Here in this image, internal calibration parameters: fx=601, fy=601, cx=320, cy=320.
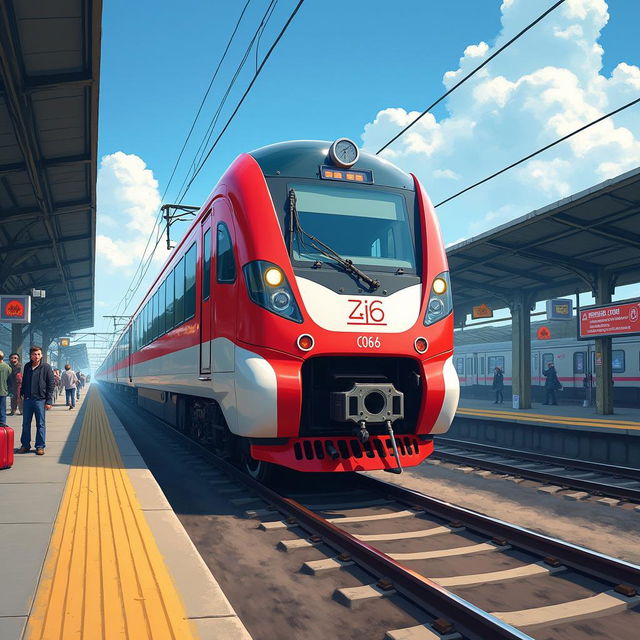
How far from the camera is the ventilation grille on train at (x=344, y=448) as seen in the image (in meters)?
5.93

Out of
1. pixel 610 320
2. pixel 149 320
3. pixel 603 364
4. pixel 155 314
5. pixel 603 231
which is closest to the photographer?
pixel 155 314

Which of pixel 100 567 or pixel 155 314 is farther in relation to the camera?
pixel 155 314

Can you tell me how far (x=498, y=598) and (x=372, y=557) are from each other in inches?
34.4

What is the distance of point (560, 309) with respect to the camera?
2027 centimetres

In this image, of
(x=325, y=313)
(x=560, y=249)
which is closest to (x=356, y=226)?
(x=325, y=313)

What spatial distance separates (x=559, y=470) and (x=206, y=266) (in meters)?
6.58

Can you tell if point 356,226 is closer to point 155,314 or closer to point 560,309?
point 155,314

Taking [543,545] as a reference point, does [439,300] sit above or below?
above

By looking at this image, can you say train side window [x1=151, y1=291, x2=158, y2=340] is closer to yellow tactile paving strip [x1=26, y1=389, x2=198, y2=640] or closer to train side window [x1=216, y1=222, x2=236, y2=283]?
train side window [x1=216, y1=222, x2=236, y2=283]

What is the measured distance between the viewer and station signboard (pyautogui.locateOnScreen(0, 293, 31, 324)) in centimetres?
1577


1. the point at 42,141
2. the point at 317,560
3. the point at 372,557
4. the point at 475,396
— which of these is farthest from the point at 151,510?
the point at 475,396

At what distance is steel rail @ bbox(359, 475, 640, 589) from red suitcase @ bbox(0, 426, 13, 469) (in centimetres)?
490

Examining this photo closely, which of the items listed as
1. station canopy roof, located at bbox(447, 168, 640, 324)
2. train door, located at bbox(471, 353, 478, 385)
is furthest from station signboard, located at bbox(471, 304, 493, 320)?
train door, located at bbox(471, 353, 478, 385)

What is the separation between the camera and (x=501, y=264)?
55.8 ft
